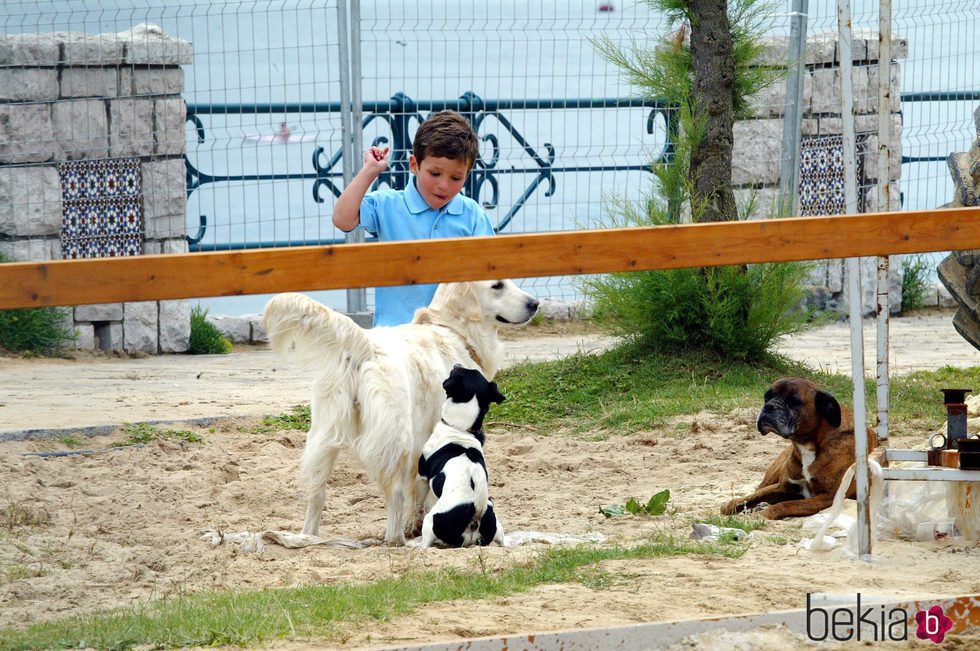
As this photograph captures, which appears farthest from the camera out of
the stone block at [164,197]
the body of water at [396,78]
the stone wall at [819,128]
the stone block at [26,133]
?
the stone wall at [819,128]

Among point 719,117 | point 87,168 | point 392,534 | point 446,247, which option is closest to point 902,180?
point 719,117

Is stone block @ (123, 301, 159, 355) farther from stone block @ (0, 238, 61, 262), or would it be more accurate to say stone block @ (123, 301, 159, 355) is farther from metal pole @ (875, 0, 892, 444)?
metal pole @ (875, 0, 892, 444)

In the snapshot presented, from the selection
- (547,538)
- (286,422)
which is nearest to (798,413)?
(547,538)

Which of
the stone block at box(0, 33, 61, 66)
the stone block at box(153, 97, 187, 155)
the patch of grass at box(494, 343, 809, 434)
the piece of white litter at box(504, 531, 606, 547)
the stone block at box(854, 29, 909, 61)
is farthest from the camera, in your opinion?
the stone block at box(854, 29, 909, 61)

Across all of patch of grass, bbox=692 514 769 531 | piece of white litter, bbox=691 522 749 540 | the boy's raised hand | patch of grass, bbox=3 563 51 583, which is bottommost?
patch of grass, bbox=3 563 51 583

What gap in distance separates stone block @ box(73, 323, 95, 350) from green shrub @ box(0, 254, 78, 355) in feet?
0.65

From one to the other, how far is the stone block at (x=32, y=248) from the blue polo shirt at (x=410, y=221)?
18.6 ft

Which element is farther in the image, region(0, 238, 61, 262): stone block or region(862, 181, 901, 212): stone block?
region(862, 181, 901, 212): stone block

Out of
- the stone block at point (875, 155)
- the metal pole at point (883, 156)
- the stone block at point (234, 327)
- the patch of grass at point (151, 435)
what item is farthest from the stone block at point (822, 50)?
the metal pole at point (883, 156)

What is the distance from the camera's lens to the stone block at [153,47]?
10578 millimetres

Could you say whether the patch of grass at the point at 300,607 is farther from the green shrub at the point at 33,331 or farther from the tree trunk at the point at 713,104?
the green shrub at the point at 33,331

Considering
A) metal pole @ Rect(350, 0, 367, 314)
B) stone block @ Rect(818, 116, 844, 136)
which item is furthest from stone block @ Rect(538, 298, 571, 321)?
stone block @ Rect(818, 116, 844, 136)

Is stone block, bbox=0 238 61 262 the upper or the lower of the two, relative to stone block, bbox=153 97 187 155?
lower

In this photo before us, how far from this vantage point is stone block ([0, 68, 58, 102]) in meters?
10.4
